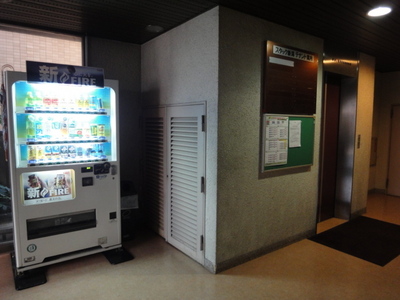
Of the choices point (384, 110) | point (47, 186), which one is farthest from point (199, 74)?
point (384, 110)

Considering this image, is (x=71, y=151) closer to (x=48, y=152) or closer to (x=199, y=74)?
(x=48, y=152)

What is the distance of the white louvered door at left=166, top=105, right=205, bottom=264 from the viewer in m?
2.99

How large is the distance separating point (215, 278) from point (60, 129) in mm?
2159

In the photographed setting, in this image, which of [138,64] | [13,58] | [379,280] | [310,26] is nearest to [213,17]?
[310,26]

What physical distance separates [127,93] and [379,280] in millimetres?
3620

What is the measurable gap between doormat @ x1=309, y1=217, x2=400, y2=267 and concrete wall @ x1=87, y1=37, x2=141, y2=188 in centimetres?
265

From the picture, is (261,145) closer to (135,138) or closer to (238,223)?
(238,223)

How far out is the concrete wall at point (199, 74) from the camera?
277cm

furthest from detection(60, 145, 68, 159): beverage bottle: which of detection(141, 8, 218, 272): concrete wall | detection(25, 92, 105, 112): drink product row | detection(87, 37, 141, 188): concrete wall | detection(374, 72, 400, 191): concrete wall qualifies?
detection(374, 72, 400, 191): concrete wall

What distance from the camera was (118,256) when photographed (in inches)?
124

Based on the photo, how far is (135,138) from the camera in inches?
157

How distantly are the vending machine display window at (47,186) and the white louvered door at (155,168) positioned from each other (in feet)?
3.55

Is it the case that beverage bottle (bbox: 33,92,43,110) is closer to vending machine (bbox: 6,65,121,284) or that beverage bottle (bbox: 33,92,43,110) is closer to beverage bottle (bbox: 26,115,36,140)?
vending machine (bbox: 6,65,121,284)

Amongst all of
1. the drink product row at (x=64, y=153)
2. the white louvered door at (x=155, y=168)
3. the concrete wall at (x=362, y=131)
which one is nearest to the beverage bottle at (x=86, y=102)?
the drink product row at (x=64, y=153)
